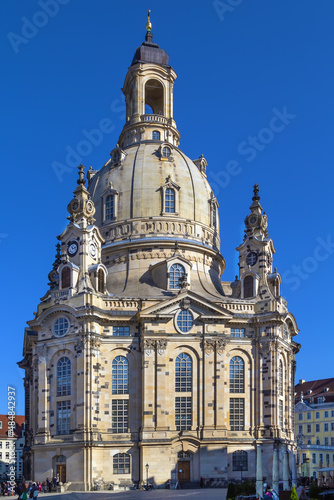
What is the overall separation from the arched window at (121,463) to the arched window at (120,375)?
19.9ft

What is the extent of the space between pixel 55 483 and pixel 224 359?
19872mm

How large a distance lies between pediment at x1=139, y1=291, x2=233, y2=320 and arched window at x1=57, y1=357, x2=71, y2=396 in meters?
9.89

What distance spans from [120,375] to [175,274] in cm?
1215

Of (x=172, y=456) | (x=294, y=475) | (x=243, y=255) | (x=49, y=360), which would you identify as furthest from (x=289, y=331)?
(x=49, y=360)

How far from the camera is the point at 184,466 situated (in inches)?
2891

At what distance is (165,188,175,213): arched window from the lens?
86250 mm

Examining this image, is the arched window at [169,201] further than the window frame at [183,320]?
Yes

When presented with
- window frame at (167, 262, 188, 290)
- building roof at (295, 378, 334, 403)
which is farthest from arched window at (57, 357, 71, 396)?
building roof at (295, 378, 334, 403)

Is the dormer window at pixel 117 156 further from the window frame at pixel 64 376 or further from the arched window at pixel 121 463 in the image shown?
the arched window at pixel 121 463

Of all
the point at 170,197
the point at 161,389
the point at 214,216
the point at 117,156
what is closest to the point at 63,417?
the point at 161,389

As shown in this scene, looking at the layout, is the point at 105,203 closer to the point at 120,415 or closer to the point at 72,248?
the point at 72,248

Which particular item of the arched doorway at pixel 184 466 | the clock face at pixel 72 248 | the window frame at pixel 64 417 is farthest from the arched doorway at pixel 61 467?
the clock face at pixel 72 248

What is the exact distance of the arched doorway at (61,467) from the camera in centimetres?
7331

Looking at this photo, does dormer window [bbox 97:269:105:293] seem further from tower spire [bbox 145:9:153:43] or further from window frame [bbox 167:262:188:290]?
tower spire [bbox 145:9:153:43]
